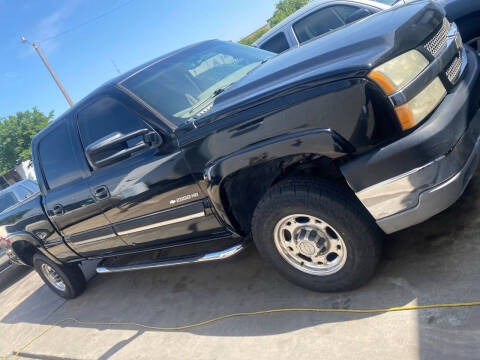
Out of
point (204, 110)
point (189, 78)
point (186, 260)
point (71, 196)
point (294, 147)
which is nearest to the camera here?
point (294, 147)

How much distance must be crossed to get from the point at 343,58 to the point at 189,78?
1.48 metres

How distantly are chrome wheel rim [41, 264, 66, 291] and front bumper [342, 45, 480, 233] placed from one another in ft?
13.9

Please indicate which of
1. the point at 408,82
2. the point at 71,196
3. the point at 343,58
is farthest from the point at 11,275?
the point at 408,82

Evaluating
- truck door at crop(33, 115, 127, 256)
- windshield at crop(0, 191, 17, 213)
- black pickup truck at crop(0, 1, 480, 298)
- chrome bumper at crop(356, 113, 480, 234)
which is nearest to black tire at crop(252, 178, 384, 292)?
black pickup truck at crop(0, 1, 480, 298)

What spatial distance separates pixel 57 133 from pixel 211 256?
6.98ft

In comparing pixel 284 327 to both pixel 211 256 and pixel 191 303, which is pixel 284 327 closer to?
pixel 211 256

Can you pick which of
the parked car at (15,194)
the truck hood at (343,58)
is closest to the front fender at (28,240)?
the truck hood at (343,58)

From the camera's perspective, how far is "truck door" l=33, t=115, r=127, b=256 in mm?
3352

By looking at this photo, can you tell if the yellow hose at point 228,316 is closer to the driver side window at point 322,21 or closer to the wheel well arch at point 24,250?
the wheel well arch at point 24,250

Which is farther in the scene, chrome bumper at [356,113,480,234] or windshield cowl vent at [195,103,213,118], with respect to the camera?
windshield cowl vent at [195,103,213,118]

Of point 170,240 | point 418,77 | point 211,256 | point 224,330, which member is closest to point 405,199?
point 418,77

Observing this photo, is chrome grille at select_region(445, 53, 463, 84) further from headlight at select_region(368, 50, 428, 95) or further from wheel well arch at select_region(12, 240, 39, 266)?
wheel well arch at select_region(12, 240, 39, 266)

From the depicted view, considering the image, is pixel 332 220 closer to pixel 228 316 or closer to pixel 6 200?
pixel 228 316

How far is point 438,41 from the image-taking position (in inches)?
88.0
